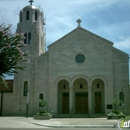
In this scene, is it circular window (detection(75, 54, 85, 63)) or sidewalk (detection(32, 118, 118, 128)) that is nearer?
sidewalk (detection(32, 118, 118, 128))

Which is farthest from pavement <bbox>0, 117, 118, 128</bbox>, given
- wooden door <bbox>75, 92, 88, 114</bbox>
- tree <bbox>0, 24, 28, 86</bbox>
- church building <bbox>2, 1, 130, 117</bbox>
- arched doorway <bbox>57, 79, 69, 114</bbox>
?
arched doorway <bbox>57, 79, 69, 114</bbox>

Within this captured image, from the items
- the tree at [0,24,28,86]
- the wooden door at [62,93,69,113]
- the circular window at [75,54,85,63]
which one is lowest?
the wooden door at [62,93,69,113]

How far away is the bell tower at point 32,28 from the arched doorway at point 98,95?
9907 millimetres

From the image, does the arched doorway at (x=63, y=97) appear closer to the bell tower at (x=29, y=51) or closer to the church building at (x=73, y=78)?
the church building at (x=73, y=78)

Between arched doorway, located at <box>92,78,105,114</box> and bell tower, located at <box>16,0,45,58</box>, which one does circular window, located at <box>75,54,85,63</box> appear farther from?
bell tower, located at <box>16,0,45,58</box>

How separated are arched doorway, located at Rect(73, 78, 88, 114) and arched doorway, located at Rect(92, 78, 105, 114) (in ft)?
4.03

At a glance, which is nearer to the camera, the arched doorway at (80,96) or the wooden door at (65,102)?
the arched doorway at (80,96)

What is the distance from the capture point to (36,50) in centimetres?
4106

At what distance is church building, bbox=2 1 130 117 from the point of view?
3747 cm

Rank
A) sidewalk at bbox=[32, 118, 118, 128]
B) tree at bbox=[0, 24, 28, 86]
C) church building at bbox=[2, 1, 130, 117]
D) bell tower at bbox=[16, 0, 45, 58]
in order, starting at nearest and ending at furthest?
tree at bbox=[0, 24, 28, 86]
sidewalk at bbox=[32, 118, 118, 128]
church building at bbox=[2, 1, 130, 117]
bell tower at bbox=[16, 0, 45, 58]

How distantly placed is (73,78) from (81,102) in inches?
165

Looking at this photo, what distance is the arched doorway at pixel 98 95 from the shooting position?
3934 centimetres

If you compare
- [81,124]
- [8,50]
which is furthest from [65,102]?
[8,50]

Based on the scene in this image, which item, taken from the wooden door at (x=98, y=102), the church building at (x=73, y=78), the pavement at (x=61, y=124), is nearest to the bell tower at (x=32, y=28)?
the church building at (x=73, y=78)
